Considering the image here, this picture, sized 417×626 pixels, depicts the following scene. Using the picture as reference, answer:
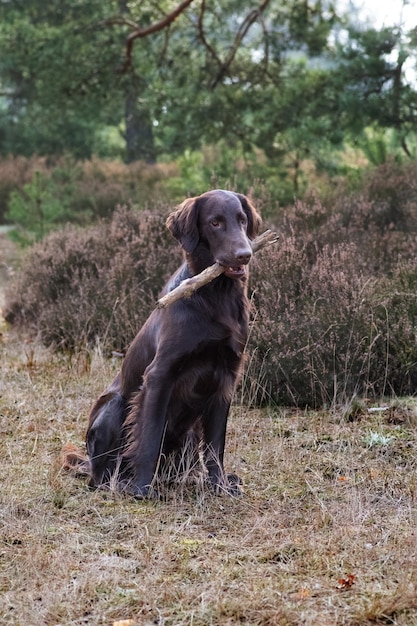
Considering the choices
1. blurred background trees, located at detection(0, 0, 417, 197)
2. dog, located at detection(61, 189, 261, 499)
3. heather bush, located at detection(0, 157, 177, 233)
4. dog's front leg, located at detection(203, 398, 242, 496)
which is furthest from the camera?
heather bush, located at detection(0, 157, 177, 233)

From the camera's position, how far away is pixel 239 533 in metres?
3.52

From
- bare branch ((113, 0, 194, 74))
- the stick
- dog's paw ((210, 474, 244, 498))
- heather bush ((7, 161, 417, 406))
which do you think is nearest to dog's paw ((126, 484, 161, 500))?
dog's paw ((210, 474, 244, 498))

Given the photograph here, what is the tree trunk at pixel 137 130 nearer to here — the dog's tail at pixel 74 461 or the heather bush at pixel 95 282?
the heather bush at pixel 95 282

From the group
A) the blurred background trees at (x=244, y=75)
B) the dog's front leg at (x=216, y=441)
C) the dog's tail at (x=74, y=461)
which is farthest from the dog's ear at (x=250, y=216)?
the blurred background trees at (x=244, y=75)

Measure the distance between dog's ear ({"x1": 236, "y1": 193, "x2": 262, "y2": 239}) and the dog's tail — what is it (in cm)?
141

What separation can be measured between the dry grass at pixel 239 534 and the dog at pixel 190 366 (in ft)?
0.66

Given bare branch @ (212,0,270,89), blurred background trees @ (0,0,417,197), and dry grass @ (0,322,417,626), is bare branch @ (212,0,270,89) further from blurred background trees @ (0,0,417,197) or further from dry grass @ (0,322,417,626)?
dry grass @ (0,322,417,626)

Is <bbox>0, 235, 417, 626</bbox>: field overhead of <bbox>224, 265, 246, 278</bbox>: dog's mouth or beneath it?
beneath

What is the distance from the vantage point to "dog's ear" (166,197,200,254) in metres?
4.00

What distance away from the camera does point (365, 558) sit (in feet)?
10.3

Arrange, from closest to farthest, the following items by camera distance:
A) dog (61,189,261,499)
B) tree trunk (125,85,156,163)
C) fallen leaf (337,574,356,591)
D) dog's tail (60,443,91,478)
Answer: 1. fallen leaf (337,574,356,591)
2. dog (61,189,261,499)
3. dog's tail (60,443,91,478)
4. tree trunk (125,85,156,163)

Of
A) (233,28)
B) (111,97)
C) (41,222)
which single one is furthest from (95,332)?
(233,28)

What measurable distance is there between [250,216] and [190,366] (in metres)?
0.79

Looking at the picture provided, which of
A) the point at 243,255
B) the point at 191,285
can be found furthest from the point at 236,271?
the point at 191,285
